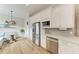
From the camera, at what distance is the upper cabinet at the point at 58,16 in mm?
2467

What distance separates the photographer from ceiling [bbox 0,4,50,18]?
2.47m

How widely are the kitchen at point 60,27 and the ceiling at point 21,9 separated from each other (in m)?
0.15

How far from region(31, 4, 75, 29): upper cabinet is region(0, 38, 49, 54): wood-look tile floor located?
25.0 inches

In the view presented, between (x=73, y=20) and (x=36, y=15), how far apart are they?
88cm

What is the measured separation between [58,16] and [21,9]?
90 cm

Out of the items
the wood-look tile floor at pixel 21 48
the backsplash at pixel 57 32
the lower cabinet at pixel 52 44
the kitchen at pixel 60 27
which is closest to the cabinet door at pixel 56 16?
the kitchen at pixel 60 27

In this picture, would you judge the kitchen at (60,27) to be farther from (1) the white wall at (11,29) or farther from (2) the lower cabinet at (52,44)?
(1) the white wall at (11,29)

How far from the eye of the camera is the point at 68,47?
2.75 metres

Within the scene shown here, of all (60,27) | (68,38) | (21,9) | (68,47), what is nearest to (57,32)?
(60,27)

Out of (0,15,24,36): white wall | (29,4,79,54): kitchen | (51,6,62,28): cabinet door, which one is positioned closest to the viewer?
(29,4,79,54): kitchen

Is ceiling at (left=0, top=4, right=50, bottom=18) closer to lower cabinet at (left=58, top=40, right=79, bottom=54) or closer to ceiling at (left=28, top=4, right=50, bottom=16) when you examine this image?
ceiling at (left=28, top=4, right=50, bottom=16)

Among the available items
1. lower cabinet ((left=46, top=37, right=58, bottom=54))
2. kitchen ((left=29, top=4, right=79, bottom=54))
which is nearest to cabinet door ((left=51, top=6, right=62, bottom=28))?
kitchen ((left=29, top=4, right=79, bottom=54))

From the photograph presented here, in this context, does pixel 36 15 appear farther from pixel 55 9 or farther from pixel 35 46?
pixel 35 46

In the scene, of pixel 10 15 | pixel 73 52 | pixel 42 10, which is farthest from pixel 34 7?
pixel 73 52
